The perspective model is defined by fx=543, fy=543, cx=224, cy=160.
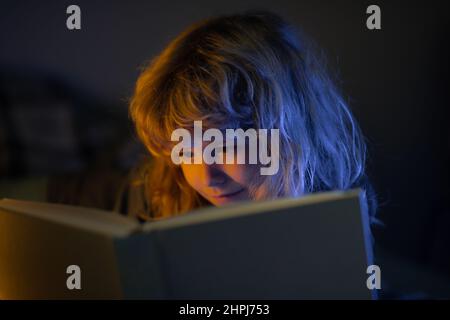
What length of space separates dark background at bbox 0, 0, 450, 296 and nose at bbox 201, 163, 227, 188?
103cm

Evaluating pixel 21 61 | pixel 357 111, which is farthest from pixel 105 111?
pixel 357 111

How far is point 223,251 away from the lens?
637mm

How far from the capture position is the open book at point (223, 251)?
0.61 m

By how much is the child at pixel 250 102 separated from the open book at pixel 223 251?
0.39m

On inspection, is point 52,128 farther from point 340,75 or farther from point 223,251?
point 223,251

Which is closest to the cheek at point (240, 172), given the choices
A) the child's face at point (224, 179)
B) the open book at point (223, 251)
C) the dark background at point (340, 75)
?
the child's face at point (224, 179)

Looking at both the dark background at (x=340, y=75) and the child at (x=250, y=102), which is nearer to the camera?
the child at (x=250, y=102)

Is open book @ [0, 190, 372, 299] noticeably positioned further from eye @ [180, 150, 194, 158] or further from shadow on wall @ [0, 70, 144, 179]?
shadow on wall @ [0, 70, 144, 179]

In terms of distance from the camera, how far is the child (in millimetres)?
1019

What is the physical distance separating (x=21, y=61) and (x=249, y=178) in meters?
1.87

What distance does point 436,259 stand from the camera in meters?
2.46

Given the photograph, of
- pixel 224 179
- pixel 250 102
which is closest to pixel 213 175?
pixel 224 179

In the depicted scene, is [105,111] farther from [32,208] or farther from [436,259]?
[32,208]

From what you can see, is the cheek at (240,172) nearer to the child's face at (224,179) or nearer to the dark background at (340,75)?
the child's face at (224,179)
